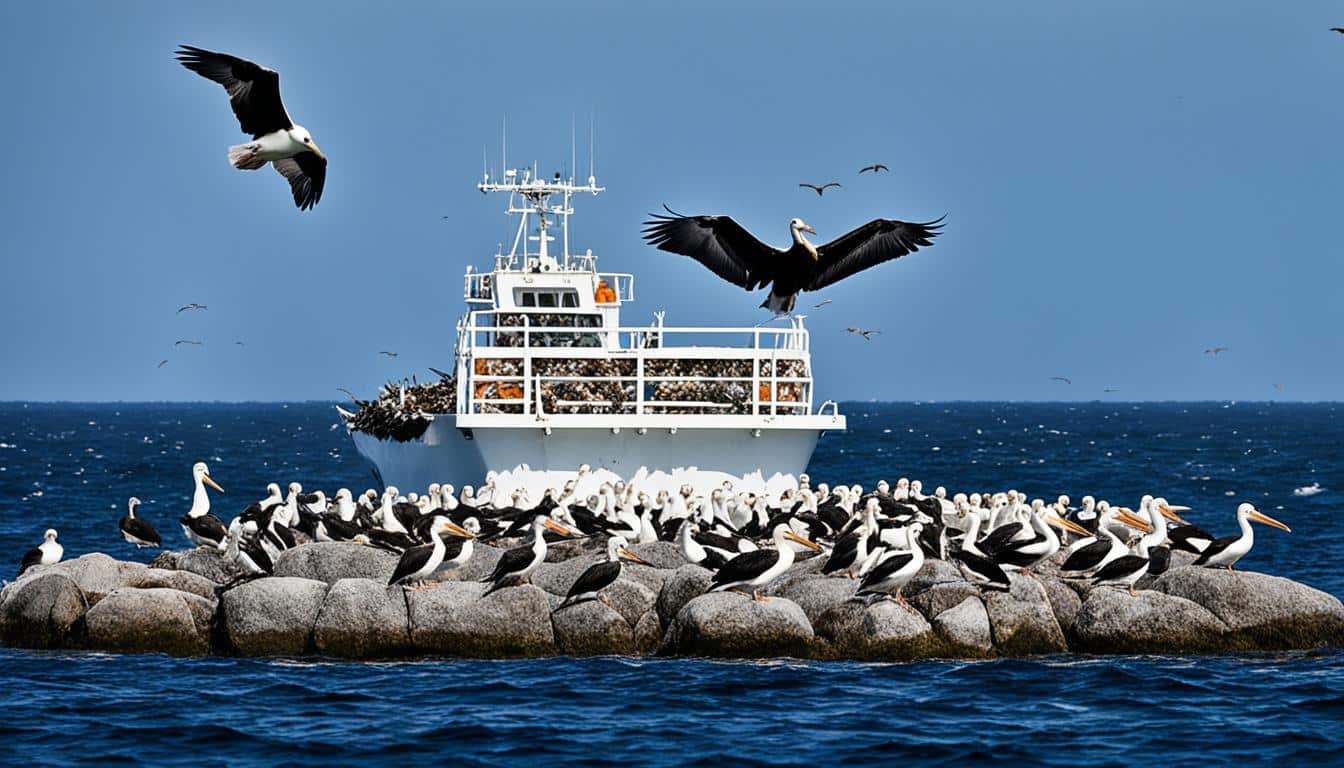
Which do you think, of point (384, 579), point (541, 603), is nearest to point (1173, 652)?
point (541, 603)

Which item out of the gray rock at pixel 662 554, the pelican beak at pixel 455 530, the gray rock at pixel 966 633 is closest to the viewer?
the gray rock at pixel 966 633

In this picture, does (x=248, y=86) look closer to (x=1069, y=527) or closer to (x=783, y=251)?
→ (x=783, y=251)

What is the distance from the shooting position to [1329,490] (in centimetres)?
4972

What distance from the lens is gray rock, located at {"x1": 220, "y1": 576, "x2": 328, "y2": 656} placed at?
18.9 m

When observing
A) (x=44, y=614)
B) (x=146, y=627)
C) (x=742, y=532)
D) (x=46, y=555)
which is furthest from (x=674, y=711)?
(x=46, y=555)

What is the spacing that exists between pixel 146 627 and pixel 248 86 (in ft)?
21.9

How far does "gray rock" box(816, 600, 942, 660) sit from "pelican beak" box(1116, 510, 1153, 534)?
706cm

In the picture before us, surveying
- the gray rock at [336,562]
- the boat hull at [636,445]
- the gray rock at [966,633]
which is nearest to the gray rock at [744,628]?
the gray rock at [966,633]

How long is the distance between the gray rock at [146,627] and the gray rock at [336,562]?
5.02 ft

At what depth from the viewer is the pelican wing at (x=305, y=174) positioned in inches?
618

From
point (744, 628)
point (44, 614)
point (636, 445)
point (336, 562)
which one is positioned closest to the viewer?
point (744, 628)

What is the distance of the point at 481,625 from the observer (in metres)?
18.9

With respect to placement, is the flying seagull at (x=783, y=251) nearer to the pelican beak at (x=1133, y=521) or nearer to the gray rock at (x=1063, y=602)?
the gray rock at (x=1063, y=602)

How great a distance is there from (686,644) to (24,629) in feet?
22.7
